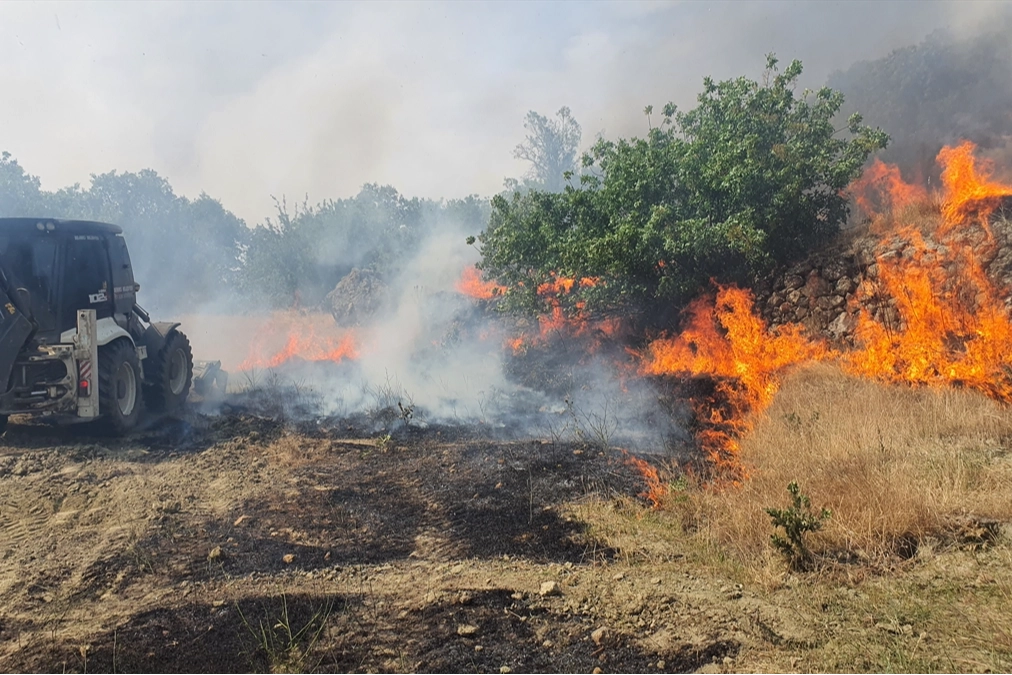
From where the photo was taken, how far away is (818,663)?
3.26 m

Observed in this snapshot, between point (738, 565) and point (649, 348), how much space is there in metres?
7.44

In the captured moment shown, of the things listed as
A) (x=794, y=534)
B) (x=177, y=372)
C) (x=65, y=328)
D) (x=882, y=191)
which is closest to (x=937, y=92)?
(x=882, y=191)

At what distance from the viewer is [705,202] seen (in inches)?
422

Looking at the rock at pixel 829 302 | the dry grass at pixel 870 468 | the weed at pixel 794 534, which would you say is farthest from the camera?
the rock at pixel 829 302

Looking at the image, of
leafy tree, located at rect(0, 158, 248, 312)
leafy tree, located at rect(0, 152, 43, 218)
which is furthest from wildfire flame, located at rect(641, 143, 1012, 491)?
leafy tree, located at rect(0, 152, 43, 218)

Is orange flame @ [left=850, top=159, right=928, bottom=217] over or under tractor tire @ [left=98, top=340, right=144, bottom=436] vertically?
over


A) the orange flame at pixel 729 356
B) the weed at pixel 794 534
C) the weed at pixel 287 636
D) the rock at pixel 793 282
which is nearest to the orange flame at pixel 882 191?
the rock at pixel 793 282

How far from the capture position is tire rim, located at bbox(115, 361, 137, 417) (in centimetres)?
910

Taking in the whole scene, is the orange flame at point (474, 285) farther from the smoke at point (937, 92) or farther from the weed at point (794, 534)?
the smoke at point (937, 92)

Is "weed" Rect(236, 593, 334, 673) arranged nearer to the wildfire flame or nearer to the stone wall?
the wildfire flame

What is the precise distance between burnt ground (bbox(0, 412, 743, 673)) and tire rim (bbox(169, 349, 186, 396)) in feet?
7.87

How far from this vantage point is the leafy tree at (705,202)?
1036 cm

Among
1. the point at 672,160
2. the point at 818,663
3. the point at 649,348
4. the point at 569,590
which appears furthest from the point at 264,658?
the point at 672,160

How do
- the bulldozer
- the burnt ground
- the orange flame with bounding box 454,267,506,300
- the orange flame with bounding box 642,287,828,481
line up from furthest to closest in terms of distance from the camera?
the orange flame with bounding box 454,267,506,300
the orange flame with bounding box 642,287,828,481
the bulldozer
the burnt ground
